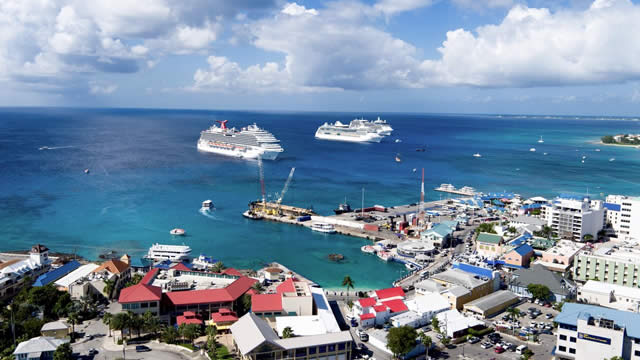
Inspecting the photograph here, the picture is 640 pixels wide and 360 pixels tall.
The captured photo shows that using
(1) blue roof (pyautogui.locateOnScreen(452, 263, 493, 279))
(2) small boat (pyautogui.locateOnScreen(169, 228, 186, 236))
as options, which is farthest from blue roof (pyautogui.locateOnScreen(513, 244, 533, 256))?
(2) small boat (pyautogui.locateOnScreen(169, 228, 186, 236))

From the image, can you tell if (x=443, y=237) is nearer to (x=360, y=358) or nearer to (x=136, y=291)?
(x=360, y=358)

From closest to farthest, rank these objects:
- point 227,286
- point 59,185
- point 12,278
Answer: point 227,286 < point 12,278 < point 59,185

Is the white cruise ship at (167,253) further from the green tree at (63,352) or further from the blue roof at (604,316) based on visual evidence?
the blue roof at (604,316)

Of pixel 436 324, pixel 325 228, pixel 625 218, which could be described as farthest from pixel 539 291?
pixel 325 228

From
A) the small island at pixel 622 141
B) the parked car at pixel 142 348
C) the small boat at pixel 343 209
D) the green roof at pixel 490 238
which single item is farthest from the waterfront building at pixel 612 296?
the small island at pixel 622 141

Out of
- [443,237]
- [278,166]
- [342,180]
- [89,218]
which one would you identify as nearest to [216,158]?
[278,166]

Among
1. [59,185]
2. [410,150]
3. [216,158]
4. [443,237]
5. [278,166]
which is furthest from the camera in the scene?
[410,150]

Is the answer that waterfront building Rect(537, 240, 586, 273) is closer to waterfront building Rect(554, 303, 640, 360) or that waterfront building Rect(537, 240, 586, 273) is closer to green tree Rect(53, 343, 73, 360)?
waterfront building Rect(554, 303, 640, 360)
